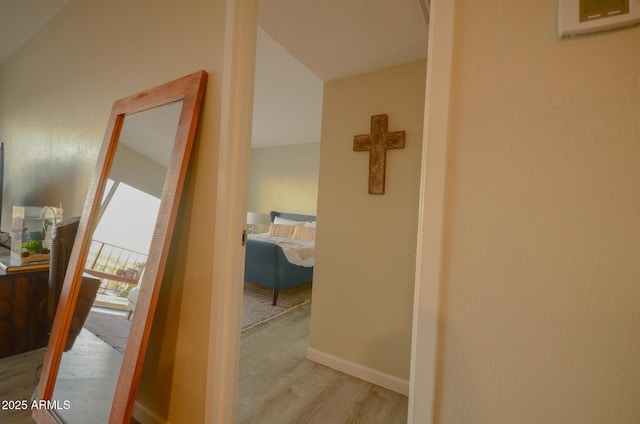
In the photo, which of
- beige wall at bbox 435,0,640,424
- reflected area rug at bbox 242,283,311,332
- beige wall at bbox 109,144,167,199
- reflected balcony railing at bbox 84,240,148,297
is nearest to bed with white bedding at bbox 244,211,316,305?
reflected area rug at bbox 242,283,311,332

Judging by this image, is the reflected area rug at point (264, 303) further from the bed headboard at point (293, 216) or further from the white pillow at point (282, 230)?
the bed headboard at point (293, 216)

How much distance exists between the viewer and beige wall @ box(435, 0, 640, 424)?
527 mm

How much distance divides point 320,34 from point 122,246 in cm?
169

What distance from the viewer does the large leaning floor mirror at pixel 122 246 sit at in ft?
3.47

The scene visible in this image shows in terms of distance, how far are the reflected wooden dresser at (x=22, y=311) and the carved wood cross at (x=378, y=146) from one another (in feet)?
8.45

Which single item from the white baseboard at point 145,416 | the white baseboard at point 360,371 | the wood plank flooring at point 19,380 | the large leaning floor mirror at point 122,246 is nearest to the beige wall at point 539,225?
the large leaning floor mirror at point 122,246

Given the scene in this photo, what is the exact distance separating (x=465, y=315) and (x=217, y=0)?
1.55 m

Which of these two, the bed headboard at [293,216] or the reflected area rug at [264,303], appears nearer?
the reflected area rug at [264,303]

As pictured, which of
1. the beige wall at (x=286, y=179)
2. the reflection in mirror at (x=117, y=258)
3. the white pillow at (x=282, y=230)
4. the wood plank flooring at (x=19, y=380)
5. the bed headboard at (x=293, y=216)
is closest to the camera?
the reflection in mirror at (x=117, y=258)

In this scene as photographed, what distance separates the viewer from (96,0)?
6.00 ft

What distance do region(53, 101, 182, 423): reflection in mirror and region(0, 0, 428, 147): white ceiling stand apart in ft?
2.81

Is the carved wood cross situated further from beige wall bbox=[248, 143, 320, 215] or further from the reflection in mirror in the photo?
beige wall bbox=[248, 143, 320, 215]

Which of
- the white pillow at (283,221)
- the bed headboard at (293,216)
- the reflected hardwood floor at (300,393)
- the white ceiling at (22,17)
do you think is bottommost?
the reflected hardwood floor at (300,393)

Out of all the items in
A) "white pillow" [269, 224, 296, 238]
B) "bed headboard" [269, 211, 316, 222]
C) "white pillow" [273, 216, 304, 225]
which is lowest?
"white pillow" [269, 224, 296, 238]
